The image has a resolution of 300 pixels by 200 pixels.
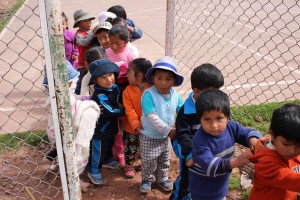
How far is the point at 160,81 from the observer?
107 inches

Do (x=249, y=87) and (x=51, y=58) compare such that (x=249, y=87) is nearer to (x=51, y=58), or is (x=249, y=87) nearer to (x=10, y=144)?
(x=10, y=144)

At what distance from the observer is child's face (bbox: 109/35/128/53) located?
11.0 ft

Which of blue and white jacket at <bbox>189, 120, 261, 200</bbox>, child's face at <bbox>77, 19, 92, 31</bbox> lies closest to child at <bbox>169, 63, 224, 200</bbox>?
blue and white jacket at <bbox>189, 120, 261, 200</bbox>

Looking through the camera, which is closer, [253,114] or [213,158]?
[213,158]

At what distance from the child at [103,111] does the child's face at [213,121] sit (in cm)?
115

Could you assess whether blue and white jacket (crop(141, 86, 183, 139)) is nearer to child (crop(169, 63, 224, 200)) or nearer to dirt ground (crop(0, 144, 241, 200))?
child (crop(169, 63, 224, 200))

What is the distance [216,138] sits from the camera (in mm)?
2086

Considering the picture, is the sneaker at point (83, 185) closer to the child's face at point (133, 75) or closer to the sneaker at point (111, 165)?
the sneaker at point (111, 165)

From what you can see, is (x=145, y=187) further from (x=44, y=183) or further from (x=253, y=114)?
(x=253, y=114)

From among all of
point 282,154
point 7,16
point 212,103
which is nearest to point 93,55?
point 212,103

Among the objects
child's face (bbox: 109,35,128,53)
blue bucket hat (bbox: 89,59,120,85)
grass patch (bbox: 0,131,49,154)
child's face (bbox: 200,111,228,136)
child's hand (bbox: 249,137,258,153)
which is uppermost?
child's face (bbox: 109,35,128,53)

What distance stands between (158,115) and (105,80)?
0.54m

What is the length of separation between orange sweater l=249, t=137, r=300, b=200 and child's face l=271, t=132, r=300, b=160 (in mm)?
41

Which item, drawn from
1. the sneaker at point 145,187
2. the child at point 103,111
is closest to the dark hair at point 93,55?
the child at point 103,111
